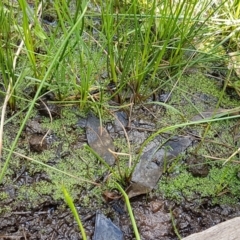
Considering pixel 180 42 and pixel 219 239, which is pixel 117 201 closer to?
pixel 219 239

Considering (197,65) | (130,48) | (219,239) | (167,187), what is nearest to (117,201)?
(167,187)

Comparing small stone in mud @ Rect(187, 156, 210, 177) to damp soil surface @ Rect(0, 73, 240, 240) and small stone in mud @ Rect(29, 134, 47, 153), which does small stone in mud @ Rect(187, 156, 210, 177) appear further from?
small stone in mud @ Rect(29, 134, 47, 153)

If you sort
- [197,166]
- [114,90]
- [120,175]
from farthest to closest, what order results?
[114,90] < [197,166] < [120,175]

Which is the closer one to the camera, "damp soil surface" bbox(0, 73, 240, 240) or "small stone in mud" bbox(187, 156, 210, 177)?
"damp soil surface" bbox(0, 73, 240, 240)

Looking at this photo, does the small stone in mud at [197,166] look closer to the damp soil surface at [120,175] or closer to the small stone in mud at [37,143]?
the damp soil surface at [120,175]

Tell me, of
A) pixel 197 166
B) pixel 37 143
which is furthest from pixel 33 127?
pixel 197 166

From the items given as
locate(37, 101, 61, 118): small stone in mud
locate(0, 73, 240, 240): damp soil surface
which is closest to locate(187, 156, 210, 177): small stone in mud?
locate(0, 73, 240, 240): damp soil surface

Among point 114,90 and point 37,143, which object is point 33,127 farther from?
point 114,90
